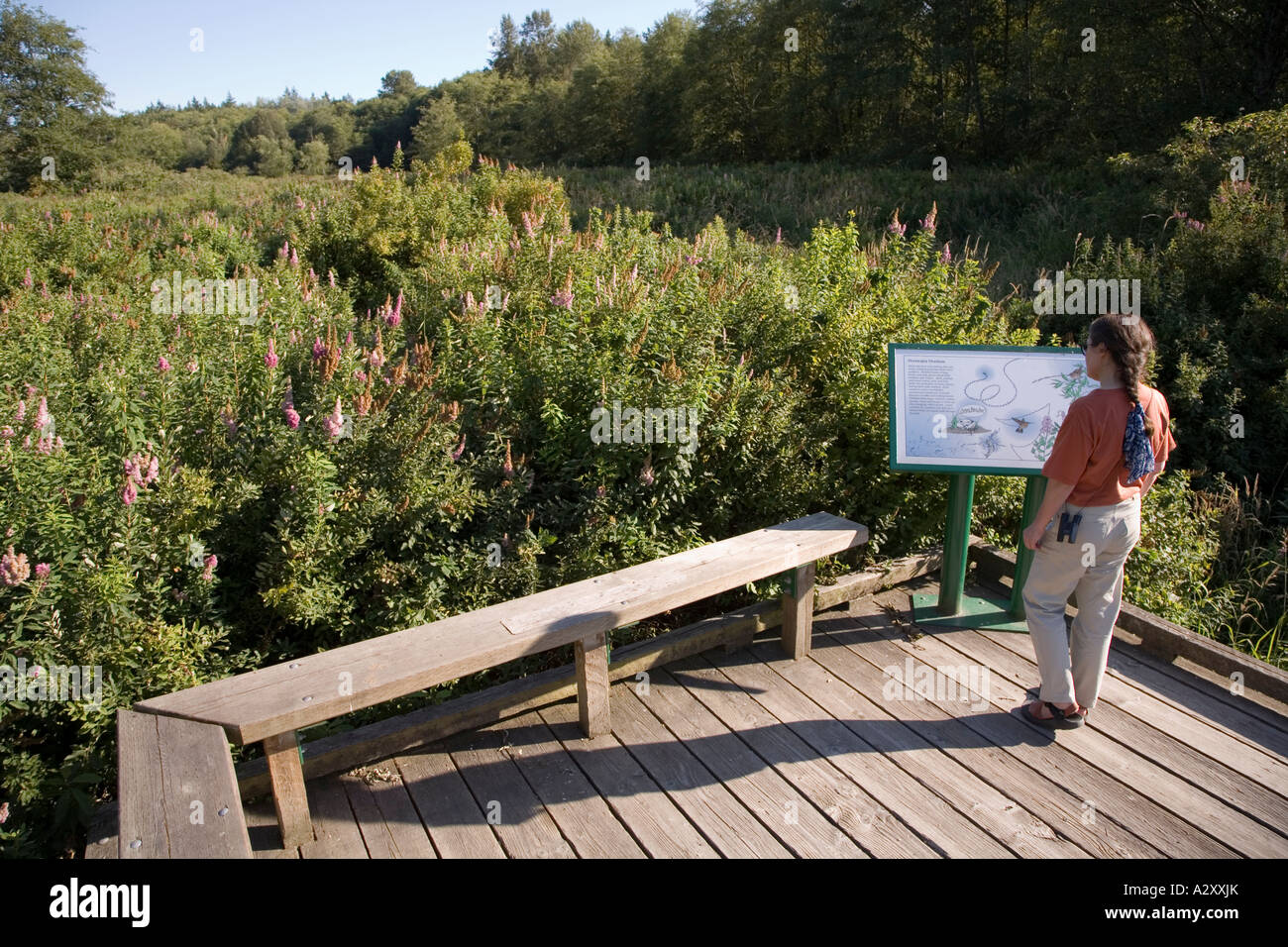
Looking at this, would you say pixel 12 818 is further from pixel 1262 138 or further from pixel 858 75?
pixel 858 75

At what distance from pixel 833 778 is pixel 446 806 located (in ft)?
4.95

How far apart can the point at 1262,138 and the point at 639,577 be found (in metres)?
9.97

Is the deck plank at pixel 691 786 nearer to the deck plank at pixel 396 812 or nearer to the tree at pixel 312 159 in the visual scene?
the deck plank at pixel 396 812

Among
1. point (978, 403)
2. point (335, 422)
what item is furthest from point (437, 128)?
point (978, 403)

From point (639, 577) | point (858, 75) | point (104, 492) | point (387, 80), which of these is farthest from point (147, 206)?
point (387, 80)

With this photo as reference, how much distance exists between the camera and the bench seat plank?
2992 millimetres

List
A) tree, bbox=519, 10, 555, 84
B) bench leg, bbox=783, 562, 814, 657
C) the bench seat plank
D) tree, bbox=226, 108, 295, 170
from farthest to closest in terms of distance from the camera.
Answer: tree, bbox=519, 10, 555, 84
tree, bbox=226, 108, 295, 170
bench leg, bbox=783, 562, 814, 657
the bench seat plank

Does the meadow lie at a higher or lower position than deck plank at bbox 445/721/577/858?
higher

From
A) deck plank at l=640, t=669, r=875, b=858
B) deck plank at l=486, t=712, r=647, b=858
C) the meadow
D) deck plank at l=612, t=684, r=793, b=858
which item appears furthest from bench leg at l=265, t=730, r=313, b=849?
deck plank at l=640, t=669, r=875, b=858

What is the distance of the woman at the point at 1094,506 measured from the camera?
3.36m

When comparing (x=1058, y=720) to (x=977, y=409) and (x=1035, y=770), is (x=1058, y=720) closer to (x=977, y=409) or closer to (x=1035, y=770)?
(x=1035, y=770)

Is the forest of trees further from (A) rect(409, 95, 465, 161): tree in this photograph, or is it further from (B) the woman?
(B) the woman

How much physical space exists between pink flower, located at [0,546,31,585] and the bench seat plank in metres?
0.72

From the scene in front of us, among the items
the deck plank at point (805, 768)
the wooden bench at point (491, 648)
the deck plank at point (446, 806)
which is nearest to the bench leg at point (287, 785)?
the wooden bench at point (491, 648)
